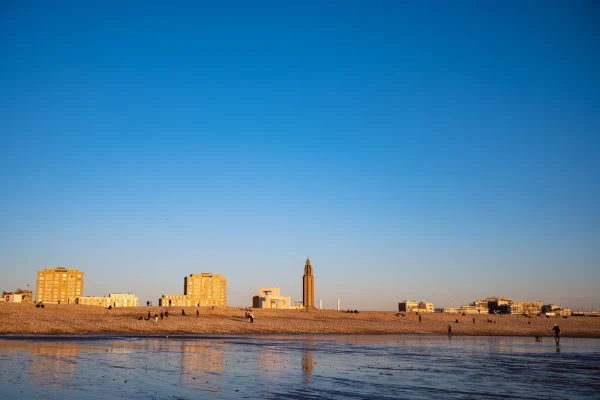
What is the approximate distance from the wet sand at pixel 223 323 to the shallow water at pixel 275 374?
22.2 meters

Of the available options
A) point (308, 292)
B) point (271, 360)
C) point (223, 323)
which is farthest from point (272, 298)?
point (271, 360)

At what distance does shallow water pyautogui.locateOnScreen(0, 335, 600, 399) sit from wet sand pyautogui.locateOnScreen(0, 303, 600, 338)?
72.8ft

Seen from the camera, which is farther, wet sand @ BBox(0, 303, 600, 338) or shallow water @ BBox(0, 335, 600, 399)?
wet sand @ BBox(0, 303, 600, 338)

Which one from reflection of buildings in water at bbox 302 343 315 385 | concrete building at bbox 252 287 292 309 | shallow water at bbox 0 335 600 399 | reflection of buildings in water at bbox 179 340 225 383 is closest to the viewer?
shallow water at bbox 0 335 600 399

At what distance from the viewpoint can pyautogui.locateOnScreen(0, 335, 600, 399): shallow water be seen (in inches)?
779

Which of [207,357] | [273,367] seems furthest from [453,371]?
[207,357]

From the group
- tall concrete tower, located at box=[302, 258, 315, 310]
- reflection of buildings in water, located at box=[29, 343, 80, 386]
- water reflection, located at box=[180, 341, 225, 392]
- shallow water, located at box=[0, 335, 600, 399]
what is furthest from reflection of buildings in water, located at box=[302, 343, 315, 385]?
tall concrete tower, located at box=[302, 258, 315, 310]

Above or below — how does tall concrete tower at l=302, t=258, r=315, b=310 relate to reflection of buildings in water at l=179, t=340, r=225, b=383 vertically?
above

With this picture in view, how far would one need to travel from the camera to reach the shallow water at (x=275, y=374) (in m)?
19.8

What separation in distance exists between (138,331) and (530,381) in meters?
44.4

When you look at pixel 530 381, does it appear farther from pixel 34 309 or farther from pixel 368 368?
pixel 34 309

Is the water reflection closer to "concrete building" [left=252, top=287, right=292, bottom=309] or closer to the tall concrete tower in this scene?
"concrete building" [left=252, top=287, right=292, bottom=309]

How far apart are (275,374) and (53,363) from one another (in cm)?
1079

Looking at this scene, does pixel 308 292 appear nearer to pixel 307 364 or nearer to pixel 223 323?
pixel 223 323
